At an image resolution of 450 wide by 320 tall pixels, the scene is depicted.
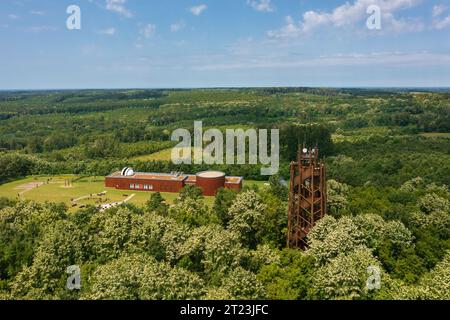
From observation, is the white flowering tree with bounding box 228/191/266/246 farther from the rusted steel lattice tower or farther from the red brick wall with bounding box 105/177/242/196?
the red brick wall with bounding box 105/177/242/196

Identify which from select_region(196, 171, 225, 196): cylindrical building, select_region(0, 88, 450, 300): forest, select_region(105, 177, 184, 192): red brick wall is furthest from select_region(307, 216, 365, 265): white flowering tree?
select_region(105, 177, 184, 192): red brick wall

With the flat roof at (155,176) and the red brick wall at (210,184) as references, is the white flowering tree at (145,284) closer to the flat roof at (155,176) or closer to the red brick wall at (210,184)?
the red brick wall at (210,184)

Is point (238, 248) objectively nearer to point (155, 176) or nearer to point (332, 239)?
point (332, 239)

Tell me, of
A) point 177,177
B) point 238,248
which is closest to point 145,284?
point 238,248

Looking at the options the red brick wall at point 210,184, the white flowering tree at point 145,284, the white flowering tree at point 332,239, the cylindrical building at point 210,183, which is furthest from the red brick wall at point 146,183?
the white flowering tree at point 145,284
